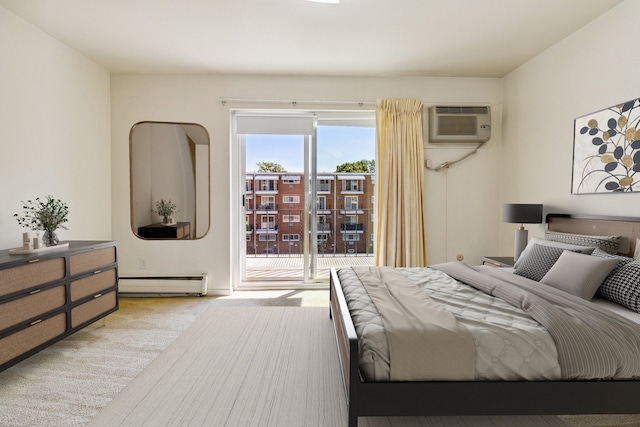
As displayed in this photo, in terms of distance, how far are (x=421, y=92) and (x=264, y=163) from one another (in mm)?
2216

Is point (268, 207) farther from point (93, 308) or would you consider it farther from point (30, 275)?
point (30, 275)

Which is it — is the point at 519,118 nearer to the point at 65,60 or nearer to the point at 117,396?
the point at 117,396

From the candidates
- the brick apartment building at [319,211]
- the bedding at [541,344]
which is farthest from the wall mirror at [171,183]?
the bedding at [541,344]

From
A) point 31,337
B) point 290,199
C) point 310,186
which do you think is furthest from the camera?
point 290,199

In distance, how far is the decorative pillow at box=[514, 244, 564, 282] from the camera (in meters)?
2.46

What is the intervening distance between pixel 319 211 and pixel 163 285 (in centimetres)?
215

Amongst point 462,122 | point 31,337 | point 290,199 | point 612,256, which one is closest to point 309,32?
point 290,199

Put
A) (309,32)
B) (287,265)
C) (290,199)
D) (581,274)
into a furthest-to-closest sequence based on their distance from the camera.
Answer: (287,265)
(290,199)
(309,32)
(581,274)

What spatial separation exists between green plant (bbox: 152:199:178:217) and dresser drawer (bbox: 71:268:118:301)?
45.4 inches

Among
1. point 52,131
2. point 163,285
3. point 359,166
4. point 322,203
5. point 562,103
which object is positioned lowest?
point 163,285

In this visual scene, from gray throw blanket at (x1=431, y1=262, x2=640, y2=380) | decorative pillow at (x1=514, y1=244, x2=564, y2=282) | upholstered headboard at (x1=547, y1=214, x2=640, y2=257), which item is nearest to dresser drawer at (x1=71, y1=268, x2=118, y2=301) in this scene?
gray throw blanket at (x1=431, y1=262, x2=640, y2=380)

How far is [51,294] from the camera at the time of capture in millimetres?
2428

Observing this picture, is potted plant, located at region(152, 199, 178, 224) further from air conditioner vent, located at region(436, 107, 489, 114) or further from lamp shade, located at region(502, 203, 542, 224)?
lamp shade, located at region(502, 203, 542, 224)

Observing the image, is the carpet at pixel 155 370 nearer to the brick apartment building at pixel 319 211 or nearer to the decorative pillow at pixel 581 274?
the decorative pillow at pixel 581 274
